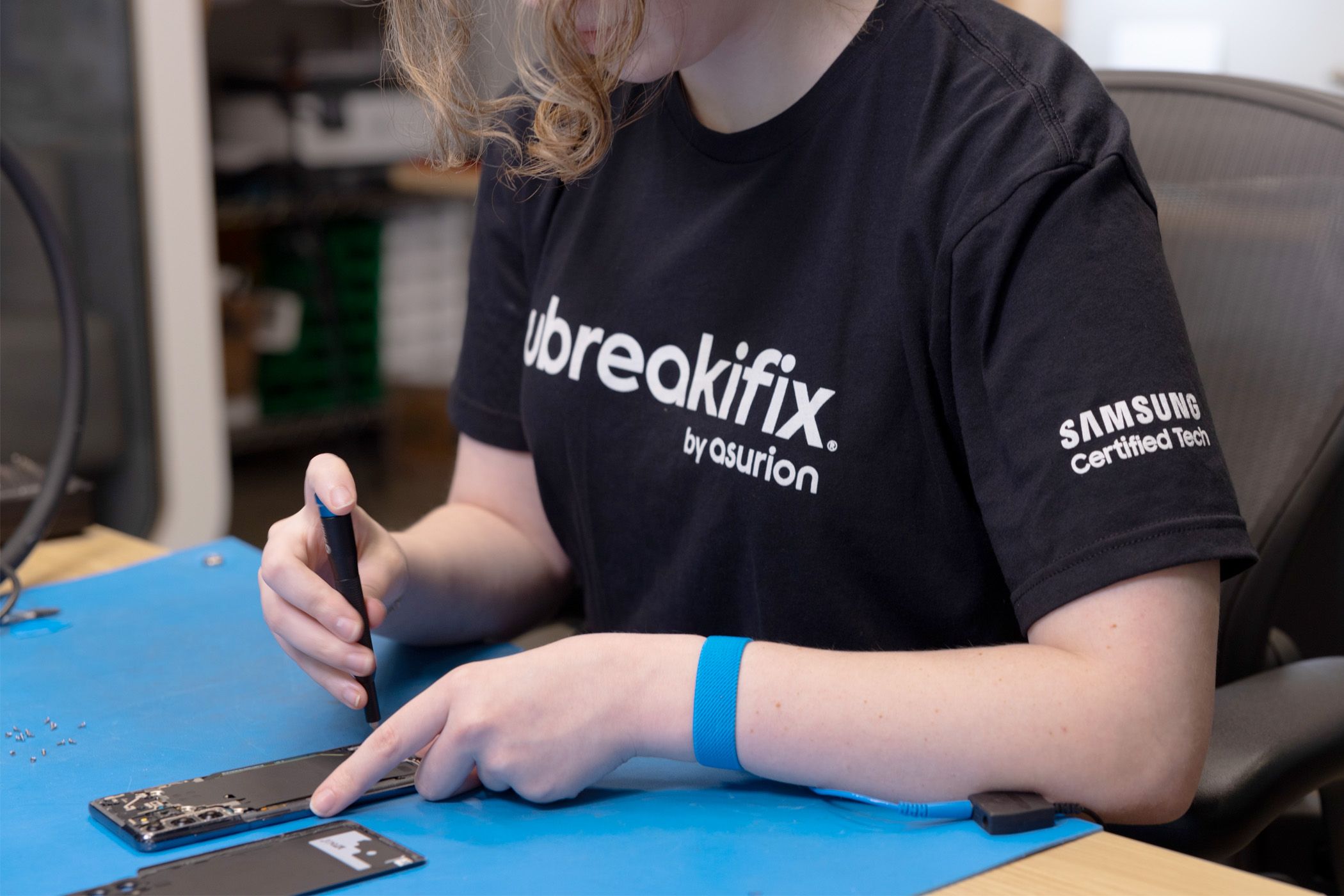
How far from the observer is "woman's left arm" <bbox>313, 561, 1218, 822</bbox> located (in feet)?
2.03

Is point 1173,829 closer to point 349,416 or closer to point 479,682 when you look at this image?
point 479,682

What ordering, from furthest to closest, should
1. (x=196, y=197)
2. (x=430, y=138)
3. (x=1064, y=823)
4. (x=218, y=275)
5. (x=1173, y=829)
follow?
(x=218, y=275) → (x=196, y=197) → (x=430, y=138) → (x=1173, y=829) → (x=1064, y=823)

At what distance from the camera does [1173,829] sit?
73 centimetres

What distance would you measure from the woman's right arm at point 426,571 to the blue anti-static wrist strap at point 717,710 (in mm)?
196

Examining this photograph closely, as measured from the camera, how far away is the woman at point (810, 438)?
24.9 inches

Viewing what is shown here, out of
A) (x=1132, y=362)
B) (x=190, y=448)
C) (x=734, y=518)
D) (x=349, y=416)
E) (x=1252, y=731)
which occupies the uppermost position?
(x=1132, y=362)

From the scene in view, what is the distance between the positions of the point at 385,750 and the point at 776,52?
1.58ft

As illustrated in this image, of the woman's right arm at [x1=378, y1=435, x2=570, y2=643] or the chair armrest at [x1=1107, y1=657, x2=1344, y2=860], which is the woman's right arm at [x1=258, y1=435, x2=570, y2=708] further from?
the chair armrest at [x1=1107, y1=657, x2=1344, y2=860]

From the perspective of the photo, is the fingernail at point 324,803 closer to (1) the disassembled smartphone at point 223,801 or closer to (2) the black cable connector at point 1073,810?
(1) the disassembled smartphone at point 223,801

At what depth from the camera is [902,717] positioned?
0.63 m

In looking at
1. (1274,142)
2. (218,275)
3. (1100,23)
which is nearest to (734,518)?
(1274,142)

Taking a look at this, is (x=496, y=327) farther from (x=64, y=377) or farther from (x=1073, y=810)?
(x=1073, y=810)

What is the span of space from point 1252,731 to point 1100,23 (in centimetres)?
209

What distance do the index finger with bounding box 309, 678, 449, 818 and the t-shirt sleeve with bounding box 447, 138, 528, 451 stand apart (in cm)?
39
